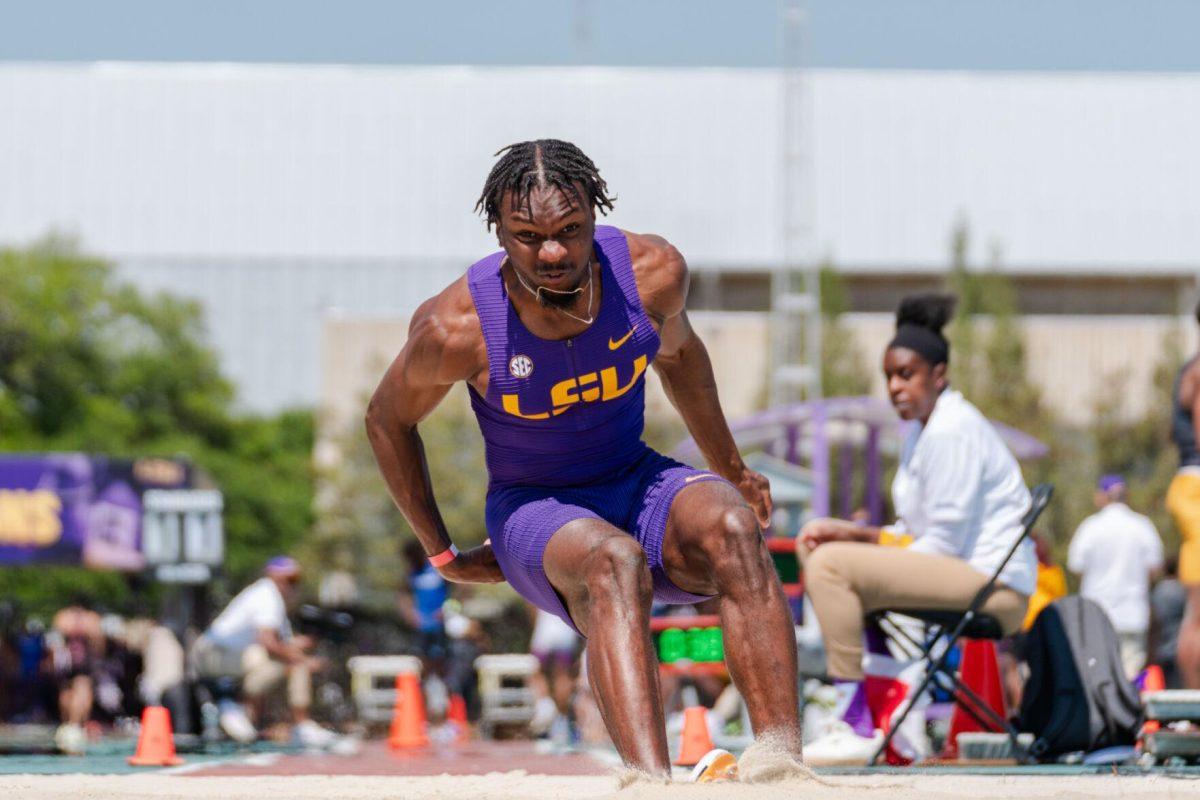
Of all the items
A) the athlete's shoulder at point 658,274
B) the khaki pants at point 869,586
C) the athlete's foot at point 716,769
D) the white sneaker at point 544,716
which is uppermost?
the athlete's shoulder at point 658,274

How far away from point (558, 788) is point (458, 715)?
1075 centimetres

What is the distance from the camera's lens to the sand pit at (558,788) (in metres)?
4.32

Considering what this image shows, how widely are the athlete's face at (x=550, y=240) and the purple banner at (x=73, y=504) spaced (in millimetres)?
12750

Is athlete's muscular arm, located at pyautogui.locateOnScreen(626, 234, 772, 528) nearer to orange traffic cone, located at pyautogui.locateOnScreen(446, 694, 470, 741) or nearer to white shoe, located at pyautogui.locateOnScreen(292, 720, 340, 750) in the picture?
white shoe, located at pyautogui.locateOnScreen(292, 720, 340, 750)

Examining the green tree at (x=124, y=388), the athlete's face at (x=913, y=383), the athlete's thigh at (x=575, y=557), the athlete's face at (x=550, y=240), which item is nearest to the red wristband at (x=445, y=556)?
the athlete's thigh at (x=575, y=557)

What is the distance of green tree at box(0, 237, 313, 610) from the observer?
49281 mm

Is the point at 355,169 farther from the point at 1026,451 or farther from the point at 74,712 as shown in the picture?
the point at 1026,451

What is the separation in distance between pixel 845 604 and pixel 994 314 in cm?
3369

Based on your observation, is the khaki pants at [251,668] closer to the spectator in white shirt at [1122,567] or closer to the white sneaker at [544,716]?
the white sneaker at [544,716]

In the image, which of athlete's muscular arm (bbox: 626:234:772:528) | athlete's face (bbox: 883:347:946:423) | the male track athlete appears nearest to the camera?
the male track athlete

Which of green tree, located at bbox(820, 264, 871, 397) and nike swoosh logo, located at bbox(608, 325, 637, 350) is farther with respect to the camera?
green tree, located at bbox(820, 264, 871, 397)

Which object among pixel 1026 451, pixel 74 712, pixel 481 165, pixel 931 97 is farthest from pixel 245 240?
pixel 1026 451

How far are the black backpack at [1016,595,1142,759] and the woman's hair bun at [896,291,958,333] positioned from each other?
134cm

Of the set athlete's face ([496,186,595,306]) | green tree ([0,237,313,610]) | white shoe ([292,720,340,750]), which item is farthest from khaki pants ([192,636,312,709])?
green tree ([0,237,313,610])
